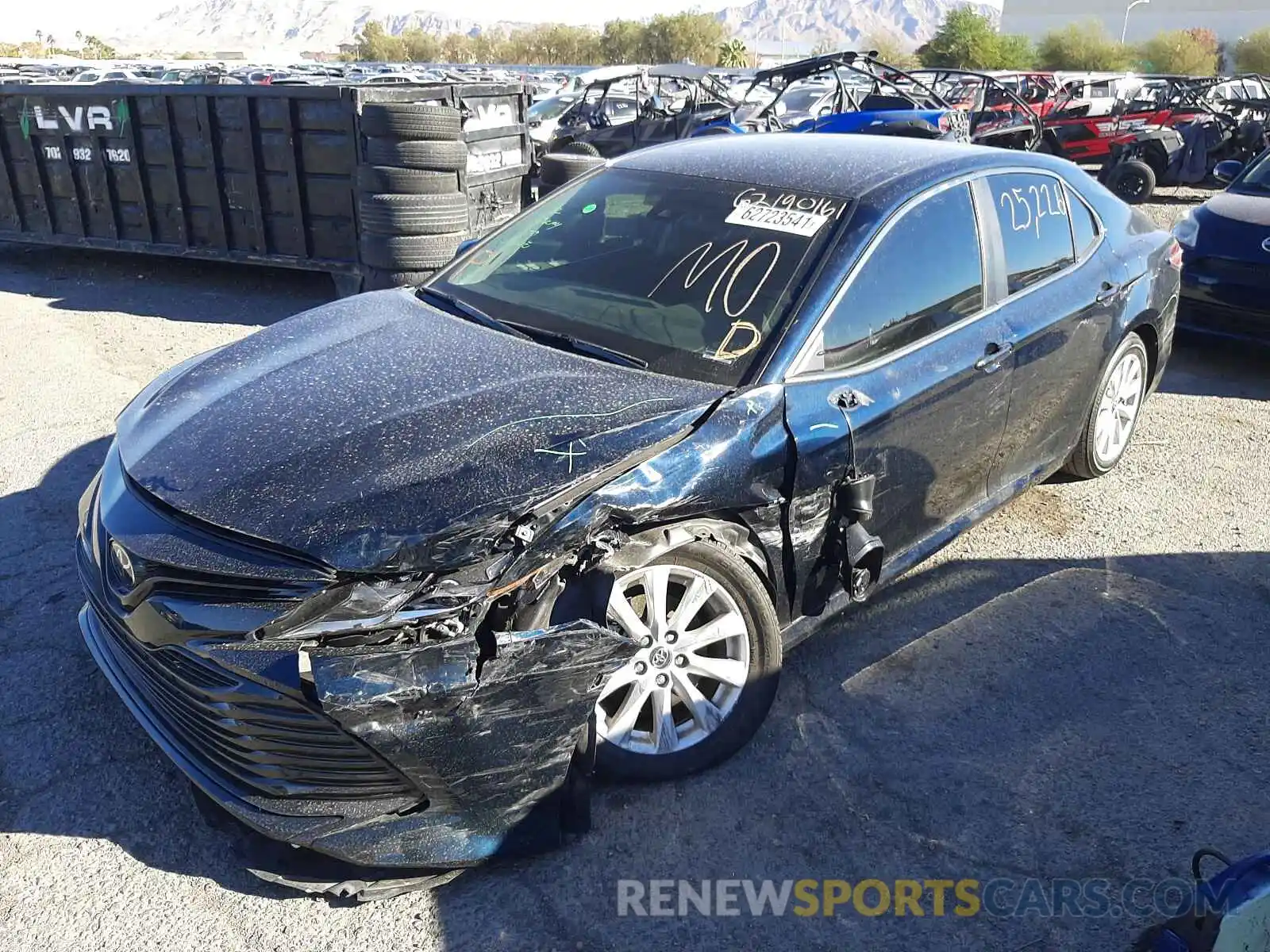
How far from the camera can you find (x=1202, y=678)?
139 inches

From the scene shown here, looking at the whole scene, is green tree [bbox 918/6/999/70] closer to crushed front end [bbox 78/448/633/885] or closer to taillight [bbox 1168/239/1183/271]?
taillight [bbox 1168/239/1183/271]

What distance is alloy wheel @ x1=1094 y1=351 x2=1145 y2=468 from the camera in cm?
473

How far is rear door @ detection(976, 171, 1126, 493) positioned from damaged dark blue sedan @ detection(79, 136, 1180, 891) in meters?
0.02

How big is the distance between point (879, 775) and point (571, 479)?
135 cm

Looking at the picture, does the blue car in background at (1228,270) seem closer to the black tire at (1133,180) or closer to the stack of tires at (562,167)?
the stack of tires at (562,167)

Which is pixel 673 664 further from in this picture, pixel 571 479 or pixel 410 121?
pixel 410 121

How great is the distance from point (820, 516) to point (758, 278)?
2.63ft

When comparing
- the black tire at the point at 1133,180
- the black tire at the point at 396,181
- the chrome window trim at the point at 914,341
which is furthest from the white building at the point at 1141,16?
the chrome window trim at the point at 914,341

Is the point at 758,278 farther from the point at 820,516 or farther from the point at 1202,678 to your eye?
the point at 1202,678

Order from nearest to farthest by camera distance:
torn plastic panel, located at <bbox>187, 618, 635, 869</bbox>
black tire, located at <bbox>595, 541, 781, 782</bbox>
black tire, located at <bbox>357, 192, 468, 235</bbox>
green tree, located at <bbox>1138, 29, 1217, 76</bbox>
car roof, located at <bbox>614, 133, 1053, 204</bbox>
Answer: torn plastic panel, located at <bbox>187, 618, 635, 869</bbox>, black tire, located at <bbox>595, 541, 781, 782</bbox>, car roof, located at <bbox>614, 133, 1053, 204</bbox>, black tire, located at <bbox>357, 192, 468, 235</bbox>, green tree, located at <bbox>1138, 29, 1217, 76</bbox>

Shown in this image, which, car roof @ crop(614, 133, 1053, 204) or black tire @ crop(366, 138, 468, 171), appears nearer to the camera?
car roof @ crop(614, 133, 1053, 204)

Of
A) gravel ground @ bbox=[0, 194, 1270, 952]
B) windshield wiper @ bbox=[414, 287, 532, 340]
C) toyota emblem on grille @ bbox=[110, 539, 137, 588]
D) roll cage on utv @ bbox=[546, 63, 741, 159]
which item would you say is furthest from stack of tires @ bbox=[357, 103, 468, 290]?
roll cage on utv @ bbox=[546, 63, 741, 159]

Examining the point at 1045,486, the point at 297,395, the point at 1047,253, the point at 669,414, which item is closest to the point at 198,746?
the point at 297,395

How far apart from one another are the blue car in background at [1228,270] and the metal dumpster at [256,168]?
16.8ft
